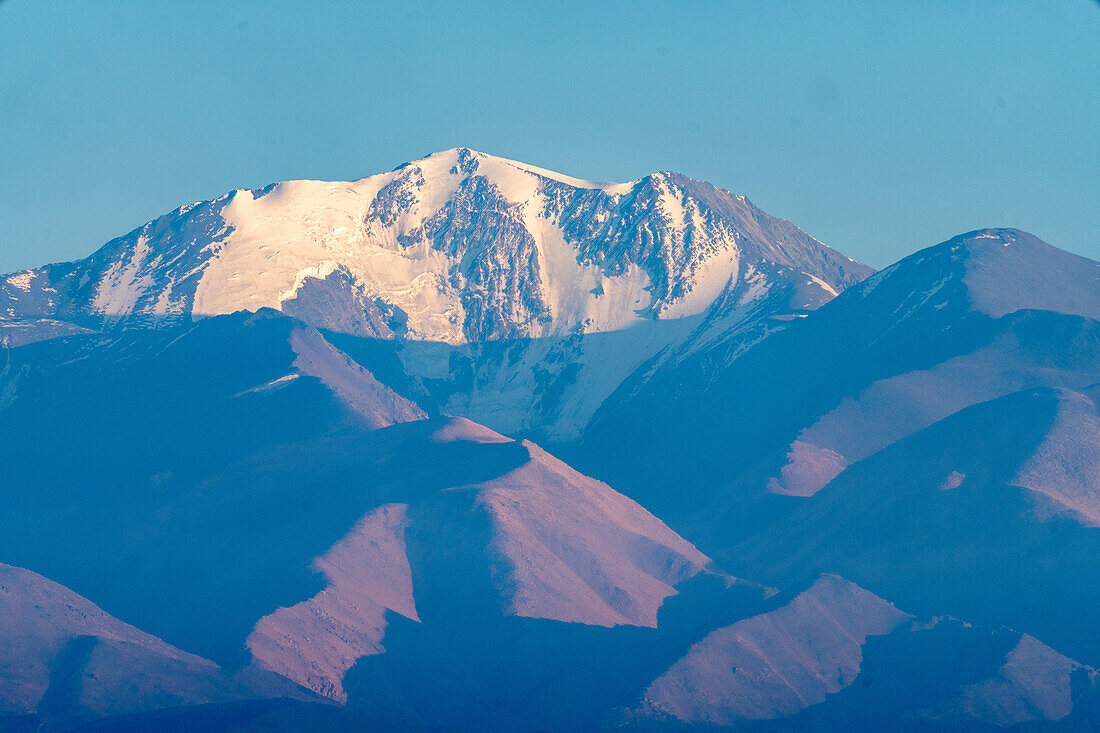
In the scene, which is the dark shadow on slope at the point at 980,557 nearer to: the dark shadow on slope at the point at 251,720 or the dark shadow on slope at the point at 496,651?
the dark shadow on slope at the point at 496,651

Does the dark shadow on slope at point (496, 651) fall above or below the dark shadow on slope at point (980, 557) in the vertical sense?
below

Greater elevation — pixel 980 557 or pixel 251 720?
pixel 980 557

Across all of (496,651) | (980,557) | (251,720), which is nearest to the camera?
(251,720)

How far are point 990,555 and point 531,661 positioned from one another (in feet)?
159

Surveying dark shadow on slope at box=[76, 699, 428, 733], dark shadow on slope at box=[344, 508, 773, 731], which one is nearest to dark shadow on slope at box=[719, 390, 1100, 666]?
dark shadow on slope at box=[344, 508, 773, 731]

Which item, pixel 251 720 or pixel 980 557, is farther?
pixel 980 557

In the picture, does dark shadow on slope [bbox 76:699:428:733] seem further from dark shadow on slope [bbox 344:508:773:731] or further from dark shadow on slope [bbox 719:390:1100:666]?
dark shadow on slope [bbox 719:390:1100:666]

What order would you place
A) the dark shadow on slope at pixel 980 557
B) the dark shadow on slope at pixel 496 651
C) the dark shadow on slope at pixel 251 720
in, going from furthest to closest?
the dark shadow on slope at pixel 980 557
the dark shadow on slope at pixel 496 651
the dark shadow on slope at pixel 251 720

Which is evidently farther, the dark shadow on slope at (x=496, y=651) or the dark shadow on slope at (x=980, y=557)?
the dark shadow on slope at (x=980, y=557)

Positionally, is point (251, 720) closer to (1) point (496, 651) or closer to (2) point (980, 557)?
(1) point (496, 651)

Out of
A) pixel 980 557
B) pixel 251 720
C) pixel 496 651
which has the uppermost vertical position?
pixel 980 557

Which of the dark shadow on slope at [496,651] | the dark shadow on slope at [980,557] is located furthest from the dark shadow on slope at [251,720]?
the dark shadow on slope at [980,557]

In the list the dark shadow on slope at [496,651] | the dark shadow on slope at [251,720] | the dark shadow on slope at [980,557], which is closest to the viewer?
the dark shadow on slope at [251,720]

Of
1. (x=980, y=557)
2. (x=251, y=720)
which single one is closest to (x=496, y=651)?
(x=251, y=720)
